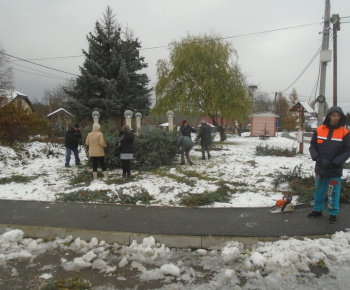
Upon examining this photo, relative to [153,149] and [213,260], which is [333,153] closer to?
[213,260]

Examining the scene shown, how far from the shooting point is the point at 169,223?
14.9ft

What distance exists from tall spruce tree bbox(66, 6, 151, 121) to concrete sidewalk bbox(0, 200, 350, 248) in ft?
48.4

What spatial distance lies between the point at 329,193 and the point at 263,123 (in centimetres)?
3360

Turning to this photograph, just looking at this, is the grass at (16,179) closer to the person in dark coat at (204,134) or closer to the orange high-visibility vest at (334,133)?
the person in dark coat at (204,134)

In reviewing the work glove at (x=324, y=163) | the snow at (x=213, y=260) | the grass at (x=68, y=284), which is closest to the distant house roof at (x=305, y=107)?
the work glove at (x=324, y=163)

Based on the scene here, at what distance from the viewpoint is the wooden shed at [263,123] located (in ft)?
118

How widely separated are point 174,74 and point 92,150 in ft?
51.1

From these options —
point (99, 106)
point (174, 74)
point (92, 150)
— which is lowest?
point (92, 150)

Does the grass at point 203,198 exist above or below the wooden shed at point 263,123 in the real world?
below

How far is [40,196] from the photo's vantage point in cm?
657

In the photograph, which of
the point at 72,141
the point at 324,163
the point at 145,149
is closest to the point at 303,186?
the point at 324,163

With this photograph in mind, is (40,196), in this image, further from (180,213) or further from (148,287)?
(148,287)

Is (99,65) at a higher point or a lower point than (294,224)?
higher

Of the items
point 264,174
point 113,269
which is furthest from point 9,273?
point 264,174
